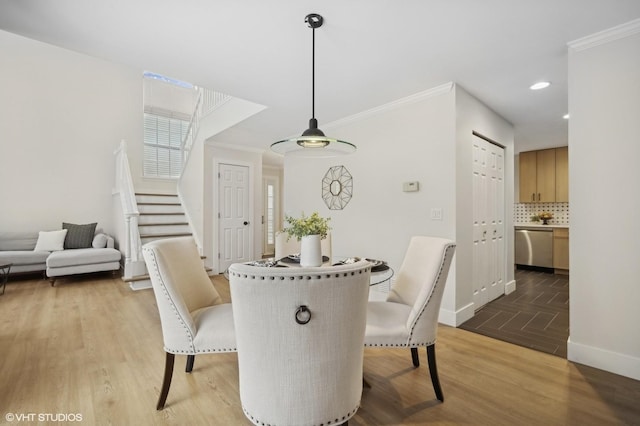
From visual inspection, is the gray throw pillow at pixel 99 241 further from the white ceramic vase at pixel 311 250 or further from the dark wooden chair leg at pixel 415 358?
the dark wooden chair leg at pixel 415 358

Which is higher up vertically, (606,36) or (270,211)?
(606,36)

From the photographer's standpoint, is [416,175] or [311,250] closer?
[311,250]

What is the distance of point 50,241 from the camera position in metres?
5.17

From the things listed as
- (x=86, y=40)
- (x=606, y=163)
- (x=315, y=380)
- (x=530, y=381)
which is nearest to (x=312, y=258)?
(x=315, y=380)

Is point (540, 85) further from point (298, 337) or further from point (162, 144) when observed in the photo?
point (162, 144)

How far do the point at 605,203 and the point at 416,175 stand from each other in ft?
5.17

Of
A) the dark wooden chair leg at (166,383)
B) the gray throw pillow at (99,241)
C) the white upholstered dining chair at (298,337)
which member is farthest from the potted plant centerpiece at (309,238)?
the gray throw pillow at (99,241)

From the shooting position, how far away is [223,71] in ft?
9.12

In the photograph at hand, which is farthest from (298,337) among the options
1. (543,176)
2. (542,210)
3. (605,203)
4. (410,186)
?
(542,210)

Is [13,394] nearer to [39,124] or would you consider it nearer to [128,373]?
[128,373]

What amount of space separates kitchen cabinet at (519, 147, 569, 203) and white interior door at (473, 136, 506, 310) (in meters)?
2.58

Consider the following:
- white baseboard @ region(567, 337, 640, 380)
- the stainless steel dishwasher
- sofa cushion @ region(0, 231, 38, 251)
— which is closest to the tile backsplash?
the stainless steel dishwasher

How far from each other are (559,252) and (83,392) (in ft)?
22.1

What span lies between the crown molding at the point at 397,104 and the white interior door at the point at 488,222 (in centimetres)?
77
